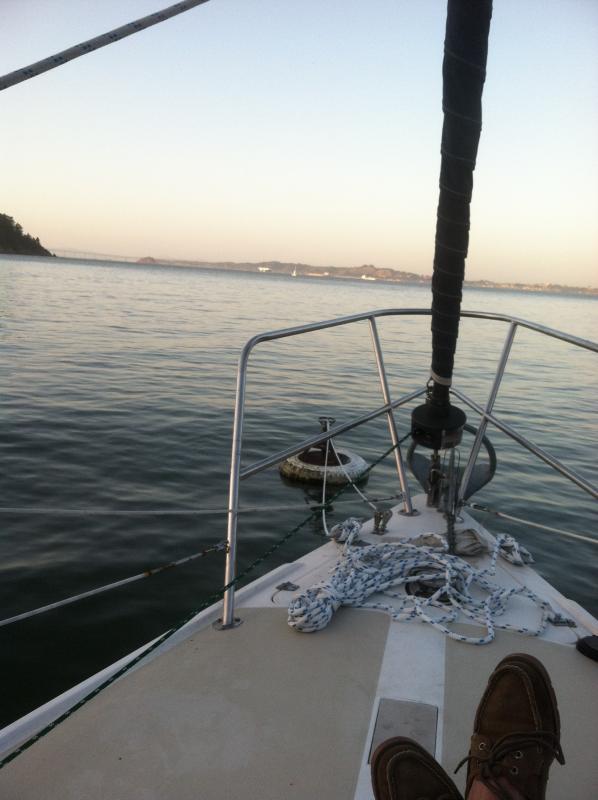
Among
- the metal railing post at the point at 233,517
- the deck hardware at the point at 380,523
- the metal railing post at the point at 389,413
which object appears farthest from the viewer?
the metal railing post at the point at 389,413

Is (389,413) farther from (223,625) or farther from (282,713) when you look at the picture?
(282,713)

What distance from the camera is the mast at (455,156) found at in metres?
2.16

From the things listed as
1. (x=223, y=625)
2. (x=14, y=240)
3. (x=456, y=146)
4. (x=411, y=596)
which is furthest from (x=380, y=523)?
(x=14, y=240)

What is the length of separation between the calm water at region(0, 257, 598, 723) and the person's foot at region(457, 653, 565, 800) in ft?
10.0

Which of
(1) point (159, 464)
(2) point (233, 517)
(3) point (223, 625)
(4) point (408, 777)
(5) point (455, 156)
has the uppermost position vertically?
(5) point (455, 156)

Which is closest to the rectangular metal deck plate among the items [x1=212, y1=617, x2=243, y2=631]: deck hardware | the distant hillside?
[x1=212, y1=617, x2=243, y2=631]: deck hardware

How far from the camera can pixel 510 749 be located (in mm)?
1646

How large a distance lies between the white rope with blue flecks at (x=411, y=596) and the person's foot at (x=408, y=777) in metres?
1.00

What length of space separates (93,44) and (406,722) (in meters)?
2.35

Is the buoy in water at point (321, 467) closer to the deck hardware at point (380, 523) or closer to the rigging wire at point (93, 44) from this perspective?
the deck hardware at point (380, 523)

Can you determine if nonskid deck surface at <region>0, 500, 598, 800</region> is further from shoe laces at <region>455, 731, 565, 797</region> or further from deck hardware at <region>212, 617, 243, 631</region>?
shoe laces at <region>455, 731, 565, 797</region>

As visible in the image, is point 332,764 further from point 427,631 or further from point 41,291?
point 41,291

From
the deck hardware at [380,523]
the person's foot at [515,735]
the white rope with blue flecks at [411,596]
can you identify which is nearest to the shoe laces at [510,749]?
the person's foot at [515,735]

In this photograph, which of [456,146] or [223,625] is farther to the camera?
[223,625]
